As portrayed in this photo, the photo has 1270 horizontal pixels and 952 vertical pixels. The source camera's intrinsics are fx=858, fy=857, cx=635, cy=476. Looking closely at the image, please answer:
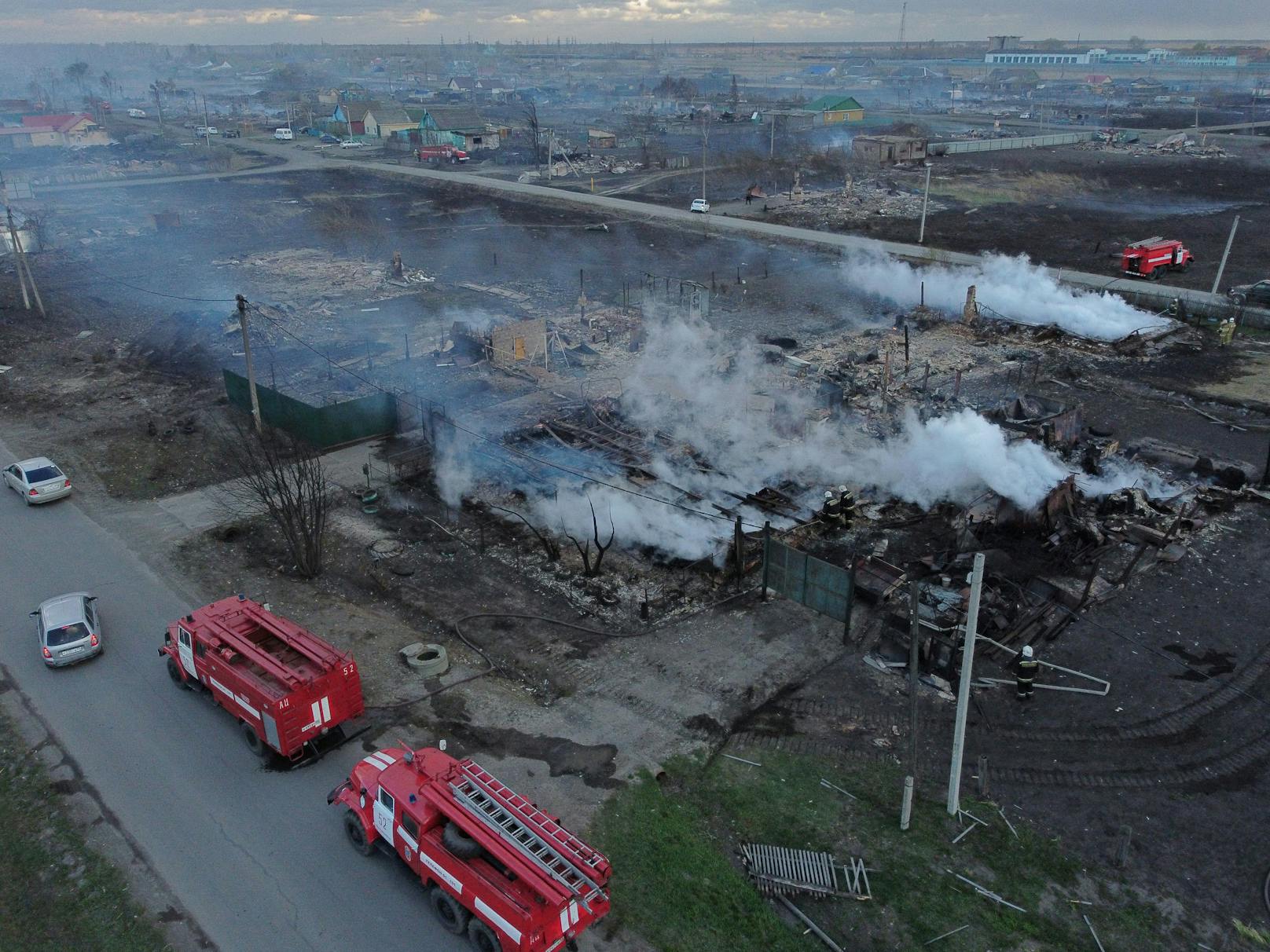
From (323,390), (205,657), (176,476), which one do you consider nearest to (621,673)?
(205,657)

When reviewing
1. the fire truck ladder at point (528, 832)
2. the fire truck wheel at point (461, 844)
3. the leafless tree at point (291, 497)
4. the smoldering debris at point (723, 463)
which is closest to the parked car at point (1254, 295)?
the smoldering debris at point (723, 463)

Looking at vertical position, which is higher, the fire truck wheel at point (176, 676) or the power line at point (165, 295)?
the power line at point (165, 295)

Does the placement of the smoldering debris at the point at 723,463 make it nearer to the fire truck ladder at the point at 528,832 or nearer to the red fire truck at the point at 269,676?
the red fire truck at the point at 269,676

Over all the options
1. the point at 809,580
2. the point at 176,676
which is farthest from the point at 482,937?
the point at 809,580

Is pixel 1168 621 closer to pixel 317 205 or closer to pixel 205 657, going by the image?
pixel 205 657

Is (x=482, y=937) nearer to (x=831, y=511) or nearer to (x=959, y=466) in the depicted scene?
(x=831, y=511)

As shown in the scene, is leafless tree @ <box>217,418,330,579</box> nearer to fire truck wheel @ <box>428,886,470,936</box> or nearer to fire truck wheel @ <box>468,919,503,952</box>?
fire truck wheel @ <box>428,886,470,936</box>
